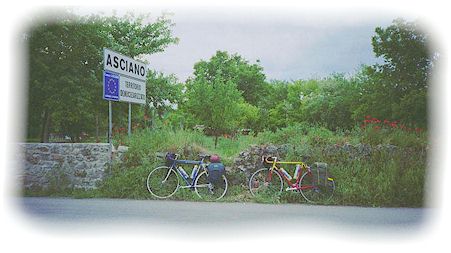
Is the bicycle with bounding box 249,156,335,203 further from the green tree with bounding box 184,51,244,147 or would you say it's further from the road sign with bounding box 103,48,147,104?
the green tree with bounding box 184,51,244,147

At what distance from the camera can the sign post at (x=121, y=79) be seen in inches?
405

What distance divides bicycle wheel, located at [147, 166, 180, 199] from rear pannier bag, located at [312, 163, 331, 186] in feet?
9.88

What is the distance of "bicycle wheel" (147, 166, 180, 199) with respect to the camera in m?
9.06

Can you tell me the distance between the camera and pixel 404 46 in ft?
63.7

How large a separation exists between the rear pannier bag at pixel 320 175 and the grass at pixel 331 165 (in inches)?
16.6

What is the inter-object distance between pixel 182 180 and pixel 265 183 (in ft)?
6.12

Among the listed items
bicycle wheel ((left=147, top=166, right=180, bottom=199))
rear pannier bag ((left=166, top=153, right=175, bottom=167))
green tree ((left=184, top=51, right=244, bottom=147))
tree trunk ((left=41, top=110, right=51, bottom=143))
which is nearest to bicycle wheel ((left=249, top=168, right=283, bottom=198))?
bicycle wheel ((left=147, top=166, right=180, bottom=199))

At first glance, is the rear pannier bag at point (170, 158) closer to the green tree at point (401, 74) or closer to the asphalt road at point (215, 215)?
the asphalt road at point (215, 215)

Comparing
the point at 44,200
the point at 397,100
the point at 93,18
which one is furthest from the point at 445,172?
the point at 93,18

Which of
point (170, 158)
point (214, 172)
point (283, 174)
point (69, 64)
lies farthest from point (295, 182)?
point (69, 64)

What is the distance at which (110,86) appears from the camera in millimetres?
10445

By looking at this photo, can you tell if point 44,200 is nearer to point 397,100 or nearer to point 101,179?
point 101,179

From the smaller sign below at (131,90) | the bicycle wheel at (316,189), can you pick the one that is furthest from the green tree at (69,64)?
the bicycle wheel at (316,189)

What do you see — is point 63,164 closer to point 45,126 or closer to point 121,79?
point 121,79
